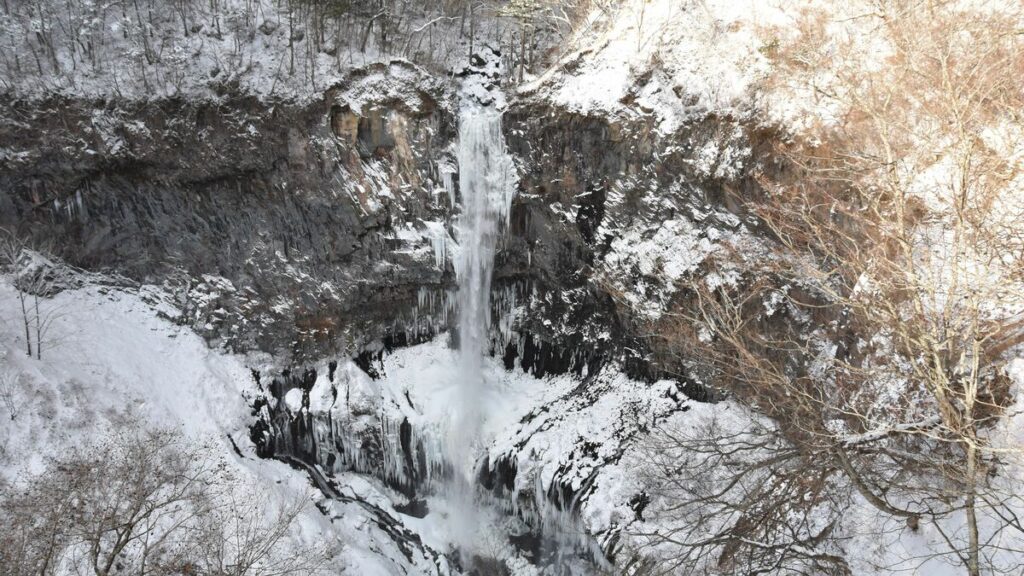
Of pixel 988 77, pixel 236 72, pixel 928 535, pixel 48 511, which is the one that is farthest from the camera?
pixel 236 72

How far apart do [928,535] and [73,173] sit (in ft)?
62.7

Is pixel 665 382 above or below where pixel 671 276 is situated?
below

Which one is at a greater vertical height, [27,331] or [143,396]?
[27,331]

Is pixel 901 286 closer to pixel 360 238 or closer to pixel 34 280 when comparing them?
pixel 360 238

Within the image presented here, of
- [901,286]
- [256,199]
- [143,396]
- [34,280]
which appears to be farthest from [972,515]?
[34,280]

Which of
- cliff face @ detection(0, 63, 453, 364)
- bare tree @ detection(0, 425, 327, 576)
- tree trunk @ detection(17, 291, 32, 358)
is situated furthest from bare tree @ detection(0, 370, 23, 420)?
cliff face @ detection(0, 63, 453, 364)

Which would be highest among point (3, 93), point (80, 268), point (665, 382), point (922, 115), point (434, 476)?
point (922, 115)

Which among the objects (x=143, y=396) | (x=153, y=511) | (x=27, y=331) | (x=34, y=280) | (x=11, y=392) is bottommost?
(x=153, y=511)

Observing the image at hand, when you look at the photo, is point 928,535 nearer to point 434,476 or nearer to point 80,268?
point 434,476

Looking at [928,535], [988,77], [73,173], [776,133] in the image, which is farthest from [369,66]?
[928,535]

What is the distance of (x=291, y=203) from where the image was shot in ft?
52.0

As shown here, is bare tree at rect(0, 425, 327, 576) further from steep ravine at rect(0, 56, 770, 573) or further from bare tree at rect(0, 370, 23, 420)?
steep ravine at rect(0, 56, 770, 573)

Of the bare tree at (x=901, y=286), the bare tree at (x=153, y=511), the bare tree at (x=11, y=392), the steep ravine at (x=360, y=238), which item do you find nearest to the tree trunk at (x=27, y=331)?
the bare tree at (x=11, y=392)

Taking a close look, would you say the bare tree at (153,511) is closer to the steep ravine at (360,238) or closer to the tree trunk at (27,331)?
the steep ravine at (360,238)
